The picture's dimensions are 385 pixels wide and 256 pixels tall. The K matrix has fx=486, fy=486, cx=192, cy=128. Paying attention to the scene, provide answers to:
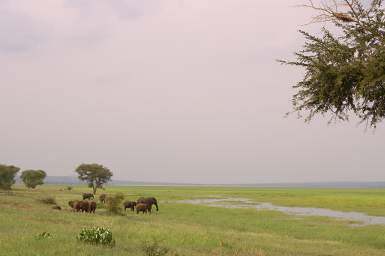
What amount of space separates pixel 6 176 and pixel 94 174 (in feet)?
70.9

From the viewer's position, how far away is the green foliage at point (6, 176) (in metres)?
78.8

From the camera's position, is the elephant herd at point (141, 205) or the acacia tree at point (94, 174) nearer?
the elephant herd at point (141, 205)

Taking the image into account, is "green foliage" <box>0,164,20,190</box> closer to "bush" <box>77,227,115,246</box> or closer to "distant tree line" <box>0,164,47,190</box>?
"distant tree line" <box>0,164,47,190</box>

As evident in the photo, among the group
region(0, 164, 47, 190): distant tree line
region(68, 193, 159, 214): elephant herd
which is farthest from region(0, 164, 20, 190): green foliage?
region(68, 193, 159, 214): elephant herd

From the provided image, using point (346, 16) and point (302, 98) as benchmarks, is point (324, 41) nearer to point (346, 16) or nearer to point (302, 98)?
point (346, 16)

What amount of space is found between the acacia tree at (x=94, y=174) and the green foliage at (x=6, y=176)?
1678 centimetres

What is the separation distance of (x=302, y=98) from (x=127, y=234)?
10414mm

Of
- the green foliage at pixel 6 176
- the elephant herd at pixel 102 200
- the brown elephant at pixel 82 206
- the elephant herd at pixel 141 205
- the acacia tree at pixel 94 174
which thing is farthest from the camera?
the acacia tree at pixel 94 174

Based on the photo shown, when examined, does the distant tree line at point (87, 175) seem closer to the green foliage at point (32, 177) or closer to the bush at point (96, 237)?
the green foliage at point (32, 177)

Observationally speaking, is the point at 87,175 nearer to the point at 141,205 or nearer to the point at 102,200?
the point at 102,200

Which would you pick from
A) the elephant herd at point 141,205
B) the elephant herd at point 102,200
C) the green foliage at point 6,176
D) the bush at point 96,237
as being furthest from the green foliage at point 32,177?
the bush at point 96,237

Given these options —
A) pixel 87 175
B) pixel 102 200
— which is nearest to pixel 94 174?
pixel 87 175

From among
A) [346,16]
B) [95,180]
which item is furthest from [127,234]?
[95,180]

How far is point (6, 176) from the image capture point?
3157 inches
